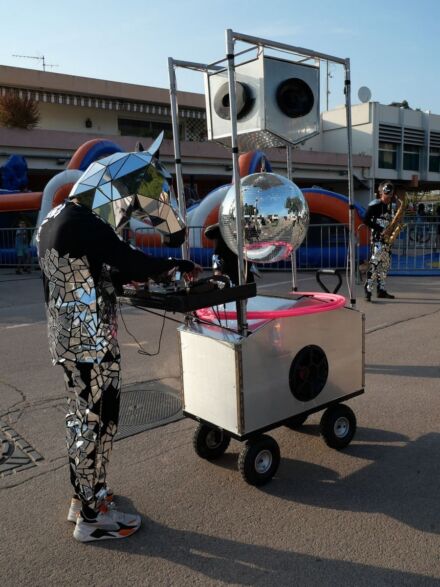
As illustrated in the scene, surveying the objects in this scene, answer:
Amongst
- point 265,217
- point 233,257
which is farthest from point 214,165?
point 265,217

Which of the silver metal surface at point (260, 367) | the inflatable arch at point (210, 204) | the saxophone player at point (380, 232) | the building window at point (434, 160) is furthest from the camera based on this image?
the building window at point (434, 160)

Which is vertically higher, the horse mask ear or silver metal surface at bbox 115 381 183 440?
the horse mask ear

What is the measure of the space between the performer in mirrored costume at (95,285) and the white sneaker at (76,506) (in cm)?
5

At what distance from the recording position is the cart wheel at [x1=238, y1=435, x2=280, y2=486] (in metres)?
3.20

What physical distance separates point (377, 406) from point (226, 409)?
1.79m

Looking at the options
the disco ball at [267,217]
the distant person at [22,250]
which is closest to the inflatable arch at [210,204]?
the distant person at [22,250]

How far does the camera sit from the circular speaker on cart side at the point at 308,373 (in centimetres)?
343

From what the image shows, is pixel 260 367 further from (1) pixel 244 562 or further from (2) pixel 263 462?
(1) pixel 244 562

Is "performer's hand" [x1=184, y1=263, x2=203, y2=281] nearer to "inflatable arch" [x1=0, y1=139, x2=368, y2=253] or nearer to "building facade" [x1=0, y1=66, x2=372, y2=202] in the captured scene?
"inflatable arch" [x1=0, y1=139, x2=368, y2=253]

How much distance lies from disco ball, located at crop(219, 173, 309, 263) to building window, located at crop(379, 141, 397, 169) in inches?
1458

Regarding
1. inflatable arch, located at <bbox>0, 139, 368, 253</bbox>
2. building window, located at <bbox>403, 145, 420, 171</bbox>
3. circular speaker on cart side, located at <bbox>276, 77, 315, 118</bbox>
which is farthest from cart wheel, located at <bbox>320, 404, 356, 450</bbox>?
building window, located at <bbox>403, 145, 420, 171</bbox>

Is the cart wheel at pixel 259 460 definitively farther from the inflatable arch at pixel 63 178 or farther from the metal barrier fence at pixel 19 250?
the metal barrier fence at pixel 19 250

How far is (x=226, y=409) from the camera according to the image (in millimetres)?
3258

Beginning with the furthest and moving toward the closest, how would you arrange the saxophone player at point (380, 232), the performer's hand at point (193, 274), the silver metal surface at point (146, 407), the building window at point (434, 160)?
1. the building window at point (434, 160)
2. the saxophone player at point (380, 232)
3. the silver metal surface at point (146, 407)
4. the performer's hand at point (193, 274)
